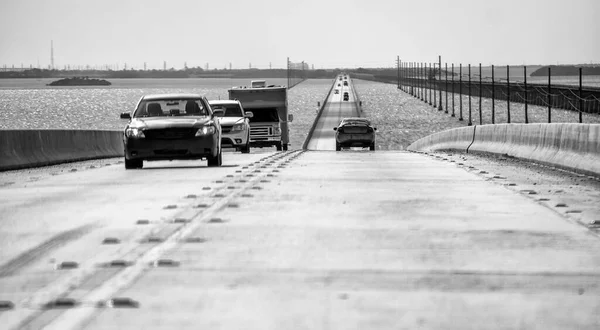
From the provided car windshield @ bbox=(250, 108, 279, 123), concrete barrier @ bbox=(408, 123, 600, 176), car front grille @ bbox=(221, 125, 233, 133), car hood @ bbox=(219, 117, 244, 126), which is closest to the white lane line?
concrete barrier @ bbox=(408, 123, 600, 176)

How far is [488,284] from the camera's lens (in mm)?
7781

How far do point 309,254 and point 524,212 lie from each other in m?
4.18

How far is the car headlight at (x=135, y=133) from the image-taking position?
75.3 ft

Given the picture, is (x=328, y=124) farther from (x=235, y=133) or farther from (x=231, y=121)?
(x=235, y=133)

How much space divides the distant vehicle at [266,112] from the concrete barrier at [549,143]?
15740 millimetres

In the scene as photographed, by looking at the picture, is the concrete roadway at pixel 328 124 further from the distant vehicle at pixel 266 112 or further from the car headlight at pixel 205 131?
the car headlight at pixel 205 131

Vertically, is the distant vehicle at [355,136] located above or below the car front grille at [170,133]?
below

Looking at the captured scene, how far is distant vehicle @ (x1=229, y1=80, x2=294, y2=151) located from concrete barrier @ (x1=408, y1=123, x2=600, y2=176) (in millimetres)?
15740

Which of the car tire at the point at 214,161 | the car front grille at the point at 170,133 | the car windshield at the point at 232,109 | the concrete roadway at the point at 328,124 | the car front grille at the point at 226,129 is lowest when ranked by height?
the concrete roadway at the point at 328,124

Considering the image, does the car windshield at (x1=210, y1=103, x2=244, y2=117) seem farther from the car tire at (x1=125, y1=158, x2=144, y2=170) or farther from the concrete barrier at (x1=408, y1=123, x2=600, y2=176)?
the car tire at (x1=125, y1=158, x2=144, y2=170)

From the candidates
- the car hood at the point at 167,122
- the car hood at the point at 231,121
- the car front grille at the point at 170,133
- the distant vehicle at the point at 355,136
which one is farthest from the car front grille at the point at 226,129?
the distant vehicle at the point at 355,136

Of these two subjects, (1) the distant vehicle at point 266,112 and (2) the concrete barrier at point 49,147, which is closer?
(2) the concrete barrier at point 49,147

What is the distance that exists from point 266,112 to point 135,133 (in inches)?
1222

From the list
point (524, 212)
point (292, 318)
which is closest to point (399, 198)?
point (524, 212)
